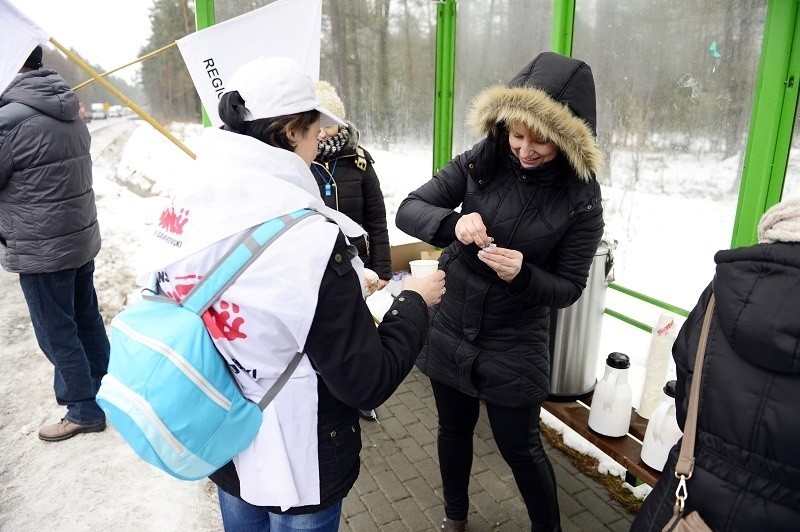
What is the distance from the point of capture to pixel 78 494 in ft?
10.2

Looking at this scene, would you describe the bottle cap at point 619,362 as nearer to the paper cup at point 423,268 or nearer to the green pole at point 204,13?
the paper cup at point 423,268

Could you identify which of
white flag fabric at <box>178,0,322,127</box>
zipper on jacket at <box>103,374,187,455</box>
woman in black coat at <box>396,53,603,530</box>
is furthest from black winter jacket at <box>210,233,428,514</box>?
white flag fabric at <box>178,0,322,127</box>

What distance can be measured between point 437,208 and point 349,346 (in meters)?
1.15

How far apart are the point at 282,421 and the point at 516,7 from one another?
389 centimetres

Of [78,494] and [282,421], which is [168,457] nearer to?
[282,421]

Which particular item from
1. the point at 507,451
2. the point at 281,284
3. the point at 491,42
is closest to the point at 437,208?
the point at 507,451

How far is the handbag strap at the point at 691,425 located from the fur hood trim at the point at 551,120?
79cm

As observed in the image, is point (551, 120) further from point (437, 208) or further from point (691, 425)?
point (691, 425)

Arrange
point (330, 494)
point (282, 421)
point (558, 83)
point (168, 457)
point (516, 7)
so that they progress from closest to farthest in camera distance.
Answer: point (168, 457) → point (282, 421) → point (330, 494) → point (558, 83) → point (516, 7)

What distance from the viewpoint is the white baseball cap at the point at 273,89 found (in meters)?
1.35

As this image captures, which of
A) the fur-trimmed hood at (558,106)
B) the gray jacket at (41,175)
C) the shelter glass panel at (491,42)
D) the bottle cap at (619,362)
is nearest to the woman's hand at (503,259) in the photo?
the fur-trimmed hood at (558,106)

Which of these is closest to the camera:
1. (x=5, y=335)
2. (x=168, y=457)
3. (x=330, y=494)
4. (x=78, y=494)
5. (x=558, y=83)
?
(x=168, y=457)

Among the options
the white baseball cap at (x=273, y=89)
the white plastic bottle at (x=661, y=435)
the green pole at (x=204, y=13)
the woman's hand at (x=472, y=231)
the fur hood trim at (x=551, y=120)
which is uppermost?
the green pole at (x=204, y=13)

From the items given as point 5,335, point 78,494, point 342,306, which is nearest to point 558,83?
point 342,306
